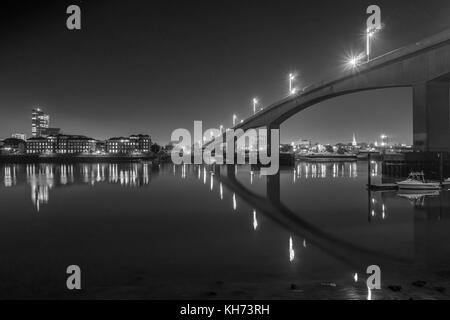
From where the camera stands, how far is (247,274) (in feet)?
30.2

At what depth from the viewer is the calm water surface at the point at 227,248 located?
816 cm

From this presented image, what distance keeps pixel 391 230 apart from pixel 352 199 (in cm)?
1021

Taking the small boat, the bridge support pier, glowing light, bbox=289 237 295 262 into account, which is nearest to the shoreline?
the bridge support pier

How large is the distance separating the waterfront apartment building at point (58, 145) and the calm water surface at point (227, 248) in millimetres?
182955

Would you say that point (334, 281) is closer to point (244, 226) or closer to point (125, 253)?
point (125, 253)

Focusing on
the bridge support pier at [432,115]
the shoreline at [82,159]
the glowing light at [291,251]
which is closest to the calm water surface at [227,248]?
the glowing light at [291,251]

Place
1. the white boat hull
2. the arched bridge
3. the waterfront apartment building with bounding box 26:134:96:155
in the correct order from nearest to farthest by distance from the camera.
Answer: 1. the white boat hull
2. the arched bridge
3. the waterfront apartment building with bounding box 26:134:96:155

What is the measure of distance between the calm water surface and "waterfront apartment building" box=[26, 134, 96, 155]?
183 m

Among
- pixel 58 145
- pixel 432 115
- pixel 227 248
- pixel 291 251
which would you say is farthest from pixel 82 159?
pixel 291 251

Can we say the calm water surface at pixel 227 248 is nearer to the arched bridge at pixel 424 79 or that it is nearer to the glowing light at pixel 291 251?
the glowing light at pixel 291 251

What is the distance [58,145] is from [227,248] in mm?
200691

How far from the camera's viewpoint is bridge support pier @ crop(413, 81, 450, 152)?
102 ft

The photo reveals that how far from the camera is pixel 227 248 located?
39.8 ft

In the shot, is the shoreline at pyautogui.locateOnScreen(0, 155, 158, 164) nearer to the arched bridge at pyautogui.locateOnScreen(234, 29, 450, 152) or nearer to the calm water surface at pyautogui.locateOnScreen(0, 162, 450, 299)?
the arched bridge at pyautogui.locateOnScreen(234, 29, 450, 152)
